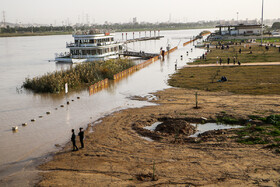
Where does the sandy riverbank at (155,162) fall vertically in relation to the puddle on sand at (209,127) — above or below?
below

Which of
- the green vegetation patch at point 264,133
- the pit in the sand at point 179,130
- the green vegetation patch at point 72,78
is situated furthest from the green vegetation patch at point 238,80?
the pit in the sand at point 179,130

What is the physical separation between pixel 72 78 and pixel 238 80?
20758 mm

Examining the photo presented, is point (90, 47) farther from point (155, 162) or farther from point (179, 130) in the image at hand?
point (155, 162)

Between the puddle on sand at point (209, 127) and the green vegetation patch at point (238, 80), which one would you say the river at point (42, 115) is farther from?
the puddle on sand at point (209, 127)

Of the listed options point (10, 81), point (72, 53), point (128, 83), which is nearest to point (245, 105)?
point (128, 83)

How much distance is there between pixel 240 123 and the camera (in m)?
20.8

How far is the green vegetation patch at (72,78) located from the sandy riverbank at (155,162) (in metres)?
16.9

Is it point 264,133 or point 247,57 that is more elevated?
point 247,57

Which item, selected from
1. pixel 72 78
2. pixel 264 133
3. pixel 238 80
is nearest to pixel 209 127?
pixel 264 133

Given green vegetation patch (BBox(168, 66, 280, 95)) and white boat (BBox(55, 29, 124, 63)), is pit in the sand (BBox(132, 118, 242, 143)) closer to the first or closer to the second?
green vegetation patch (BBox(168, 66, 280, 95))

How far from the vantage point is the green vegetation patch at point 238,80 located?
103 ft

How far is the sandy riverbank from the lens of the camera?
13.2 meters

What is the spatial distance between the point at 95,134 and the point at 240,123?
9884mm

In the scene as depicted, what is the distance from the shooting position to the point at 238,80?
36531 mm
